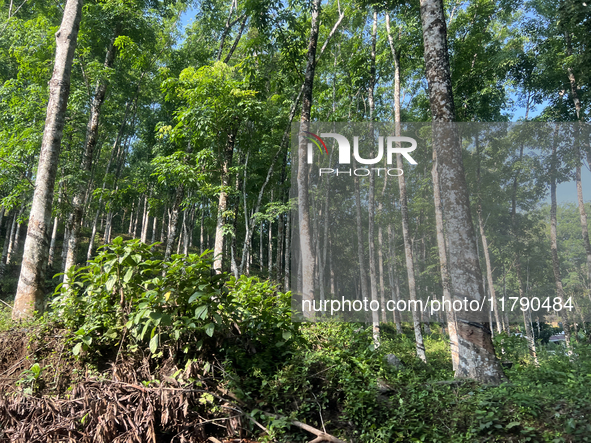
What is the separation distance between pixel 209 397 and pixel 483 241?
10.1 metres

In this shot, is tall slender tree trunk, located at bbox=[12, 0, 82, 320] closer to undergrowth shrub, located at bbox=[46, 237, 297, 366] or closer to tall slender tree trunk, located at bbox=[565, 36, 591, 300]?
undergrowth shrub, located at bbox=[46, 237, 297, 366]

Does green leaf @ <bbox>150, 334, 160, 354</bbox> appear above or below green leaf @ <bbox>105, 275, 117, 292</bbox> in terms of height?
below

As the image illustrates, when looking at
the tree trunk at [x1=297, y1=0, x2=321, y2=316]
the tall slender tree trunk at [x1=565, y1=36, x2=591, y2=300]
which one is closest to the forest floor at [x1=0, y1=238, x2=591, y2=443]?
the tree trunk at [x1=297, y1=0, x2=321, y2=316]

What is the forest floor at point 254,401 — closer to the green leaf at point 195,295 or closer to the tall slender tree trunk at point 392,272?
the green leaf at point 195,295

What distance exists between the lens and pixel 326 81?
672 inches

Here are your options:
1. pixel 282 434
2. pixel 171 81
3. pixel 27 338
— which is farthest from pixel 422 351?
pixel 171 81

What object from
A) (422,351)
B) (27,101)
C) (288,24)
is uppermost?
(288,24)

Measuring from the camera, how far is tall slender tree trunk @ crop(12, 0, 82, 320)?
445 centimetres

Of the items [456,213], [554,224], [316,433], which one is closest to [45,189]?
[316,433]

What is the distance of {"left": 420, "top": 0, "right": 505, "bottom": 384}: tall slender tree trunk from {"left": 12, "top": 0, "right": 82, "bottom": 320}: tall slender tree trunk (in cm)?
515

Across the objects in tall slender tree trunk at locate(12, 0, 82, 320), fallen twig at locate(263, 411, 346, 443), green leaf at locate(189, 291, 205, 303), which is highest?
tall slender tree trunk at locate(12, 0, 82, 320)

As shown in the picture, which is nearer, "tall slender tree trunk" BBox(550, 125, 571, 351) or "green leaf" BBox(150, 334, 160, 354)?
"green leaf" BBox(150, 334, 160, 354)

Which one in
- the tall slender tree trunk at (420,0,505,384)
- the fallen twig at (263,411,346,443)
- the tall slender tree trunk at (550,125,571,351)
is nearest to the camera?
the fallen twig at (263,411,346,443)

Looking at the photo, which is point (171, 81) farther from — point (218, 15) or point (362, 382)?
point (362, 382)
